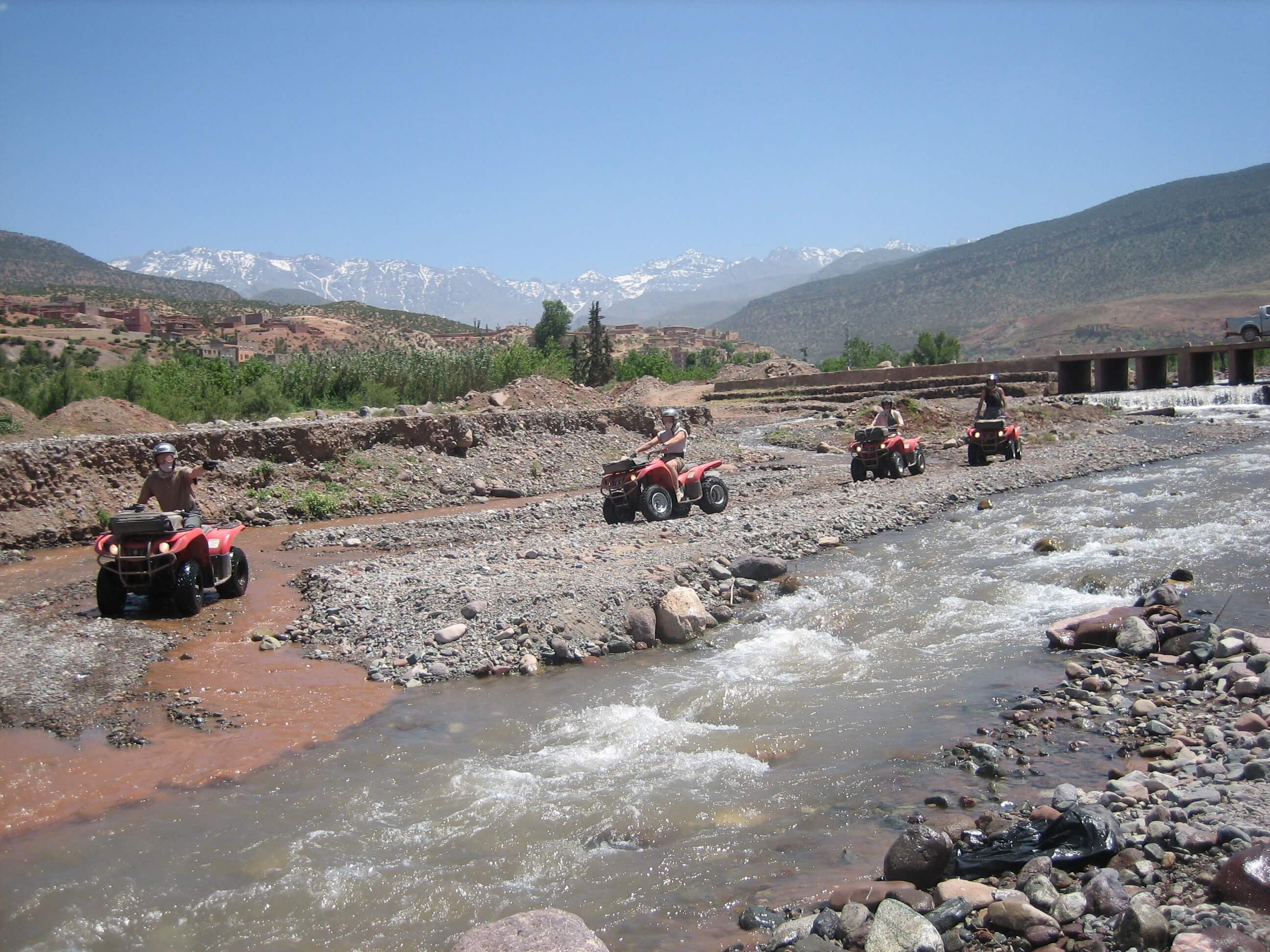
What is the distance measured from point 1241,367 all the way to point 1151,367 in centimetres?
407

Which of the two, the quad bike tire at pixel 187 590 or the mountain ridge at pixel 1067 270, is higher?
the mountain ridge at pixel 1067 270

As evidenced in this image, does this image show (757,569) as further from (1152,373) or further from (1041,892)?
(1152,373)

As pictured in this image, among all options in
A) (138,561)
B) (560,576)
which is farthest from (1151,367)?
(138,561)

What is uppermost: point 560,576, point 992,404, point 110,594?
point 992,404

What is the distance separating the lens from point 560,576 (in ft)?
34.5

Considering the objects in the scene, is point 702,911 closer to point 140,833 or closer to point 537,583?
point 140,833

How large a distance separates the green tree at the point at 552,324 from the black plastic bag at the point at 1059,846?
3748 inches

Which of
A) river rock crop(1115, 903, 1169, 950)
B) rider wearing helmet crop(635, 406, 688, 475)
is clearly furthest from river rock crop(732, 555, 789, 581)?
river rock crop(1115, 903, 1169, 950)

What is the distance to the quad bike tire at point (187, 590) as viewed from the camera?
996cm

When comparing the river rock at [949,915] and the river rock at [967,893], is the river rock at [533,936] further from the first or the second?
the river rock at [967,893]

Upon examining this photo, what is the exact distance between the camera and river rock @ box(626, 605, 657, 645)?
360 inches

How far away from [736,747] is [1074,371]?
Answer: 45.7 m

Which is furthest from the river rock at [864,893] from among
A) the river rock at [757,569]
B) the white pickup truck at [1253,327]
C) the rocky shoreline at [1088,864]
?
the white pickup truck at [1253,327]

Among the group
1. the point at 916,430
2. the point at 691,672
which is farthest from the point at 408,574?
the point at 916,430
